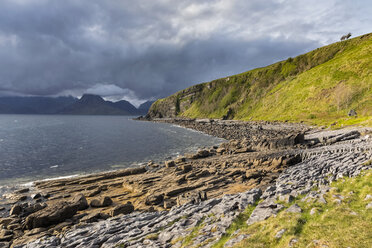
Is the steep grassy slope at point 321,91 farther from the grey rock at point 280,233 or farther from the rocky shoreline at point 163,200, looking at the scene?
the grey rock at point 280,233

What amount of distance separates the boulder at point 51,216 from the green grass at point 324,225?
65.0ft

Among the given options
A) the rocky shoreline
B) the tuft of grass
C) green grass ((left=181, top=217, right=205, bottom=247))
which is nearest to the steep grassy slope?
the rocky shoreline

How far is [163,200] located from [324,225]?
66.3ft

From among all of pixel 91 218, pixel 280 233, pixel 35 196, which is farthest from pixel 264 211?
pixel 35 196

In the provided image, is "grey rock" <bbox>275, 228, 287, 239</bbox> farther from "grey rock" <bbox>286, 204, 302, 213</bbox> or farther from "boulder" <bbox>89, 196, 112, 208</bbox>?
"boulder" <bbox>89, 196, 112, 208</bbox>

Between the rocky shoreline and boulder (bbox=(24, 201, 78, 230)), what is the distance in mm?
53

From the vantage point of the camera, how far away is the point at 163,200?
26344 mm

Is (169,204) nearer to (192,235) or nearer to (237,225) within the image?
(192,235)

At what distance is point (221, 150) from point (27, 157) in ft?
183

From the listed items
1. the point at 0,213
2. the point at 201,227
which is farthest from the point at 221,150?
the point at 0,213

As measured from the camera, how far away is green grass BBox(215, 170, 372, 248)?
8.49 meters

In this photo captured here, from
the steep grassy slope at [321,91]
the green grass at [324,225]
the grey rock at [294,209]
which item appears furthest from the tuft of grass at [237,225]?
the steep grassy slope at [321,91]

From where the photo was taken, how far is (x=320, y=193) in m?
13.4

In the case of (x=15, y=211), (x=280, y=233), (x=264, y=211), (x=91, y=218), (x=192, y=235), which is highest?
(x=280, y=233)
